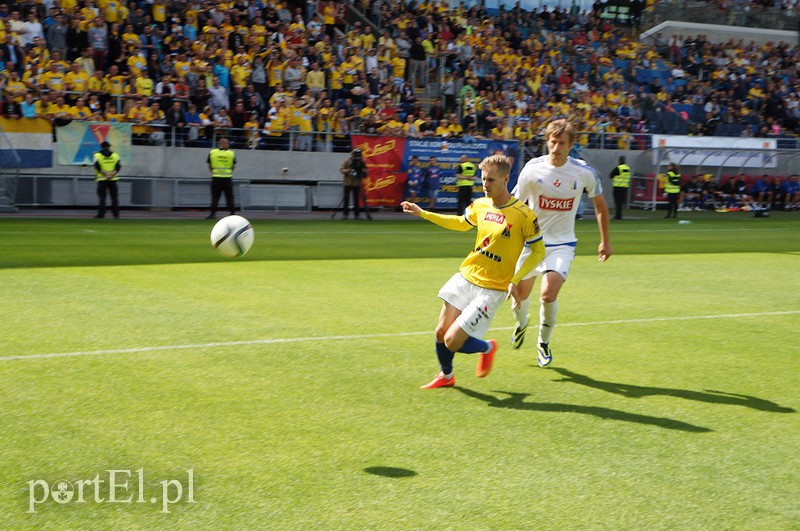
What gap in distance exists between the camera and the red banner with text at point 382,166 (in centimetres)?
2800

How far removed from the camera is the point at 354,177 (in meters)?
26.0

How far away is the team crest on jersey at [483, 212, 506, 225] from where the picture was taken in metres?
6.64

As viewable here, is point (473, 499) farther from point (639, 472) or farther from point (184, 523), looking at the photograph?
point (184, 523)

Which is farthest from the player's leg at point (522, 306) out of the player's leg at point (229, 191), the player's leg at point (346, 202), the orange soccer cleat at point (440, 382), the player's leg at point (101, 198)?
the player's leg at point (346, 202)

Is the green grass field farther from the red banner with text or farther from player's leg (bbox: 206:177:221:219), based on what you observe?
the red banner with text

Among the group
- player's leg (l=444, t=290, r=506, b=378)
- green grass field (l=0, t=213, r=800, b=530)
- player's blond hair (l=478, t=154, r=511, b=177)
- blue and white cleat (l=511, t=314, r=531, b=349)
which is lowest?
green grass field (l=0, t=213, r=800, b=530)

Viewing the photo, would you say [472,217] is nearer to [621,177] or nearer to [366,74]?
[621,177]

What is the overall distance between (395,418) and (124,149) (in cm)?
2112

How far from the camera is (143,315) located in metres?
9.34

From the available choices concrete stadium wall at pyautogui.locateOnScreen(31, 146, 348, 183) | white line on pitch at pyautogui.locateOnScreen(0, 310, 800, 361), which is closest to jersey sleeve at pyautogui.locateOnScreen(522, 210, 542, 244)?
white line on pitch at pyautogui.locateOnScreen(0, 310, 800, 361)

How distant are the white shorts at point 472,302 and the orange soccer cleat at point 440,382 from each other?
0.47m

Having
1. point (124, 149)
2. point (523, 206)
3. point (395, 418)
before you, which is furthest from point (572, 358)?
point (124, 149)

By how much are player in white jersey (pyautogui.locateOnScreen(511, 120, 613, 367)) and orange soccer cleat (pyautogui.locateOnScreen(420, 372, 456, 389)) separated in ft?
4.05

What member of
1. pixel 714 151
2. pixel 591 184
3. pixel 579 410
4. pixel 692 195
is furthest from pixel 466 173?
pixel 579 410
